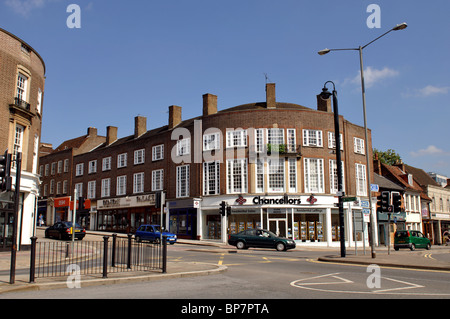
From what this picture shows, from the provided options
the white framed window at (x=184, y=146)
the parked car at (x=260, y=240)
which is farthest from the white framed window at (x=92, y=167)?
the parked car at (x=260, y=240)

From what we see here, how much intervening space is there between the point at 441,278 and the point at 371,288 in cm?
A: 362

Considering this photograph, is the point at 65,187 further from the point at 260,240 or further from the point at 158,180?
the point at 260,240

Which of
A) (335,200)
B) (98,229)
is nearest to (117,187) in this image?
(98,229)

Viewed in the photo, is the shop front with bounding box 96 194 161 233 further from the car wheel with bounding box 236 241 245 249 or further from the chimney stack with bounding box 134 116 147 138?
the car wheel with bounding box 236 241 245 249

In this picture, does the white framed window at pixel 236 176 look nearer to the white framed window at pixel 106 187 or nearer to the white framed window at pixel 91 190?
the white framed window at pixel 106 187

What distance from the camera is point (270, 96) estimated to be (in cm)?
4025

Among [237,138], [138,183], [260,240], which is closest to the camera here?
[260,240]

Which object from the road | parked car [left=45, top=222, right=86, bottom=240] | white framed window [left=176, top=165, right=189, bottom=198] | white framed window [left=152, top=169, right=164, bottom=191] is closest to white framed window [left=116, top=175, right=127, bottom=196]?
white framed window [left=152, top=169, right=164, bottom=191]

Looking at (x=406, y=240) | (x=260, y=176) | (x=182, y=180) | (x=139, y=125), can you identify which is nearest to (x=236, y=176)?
(x=260, y=176)

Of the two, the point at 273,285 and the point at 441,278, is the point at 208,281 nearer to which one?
the point at 273,285

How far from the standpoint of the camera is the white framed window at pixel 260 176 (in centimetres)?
3791

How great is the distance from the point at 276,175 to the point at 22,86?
22235 millimetres

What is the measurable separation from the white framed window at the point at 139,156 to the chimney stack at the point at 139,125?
10.2 ft

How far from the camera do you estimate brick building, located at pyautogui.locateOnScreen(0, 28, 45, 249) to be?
73.3ft
